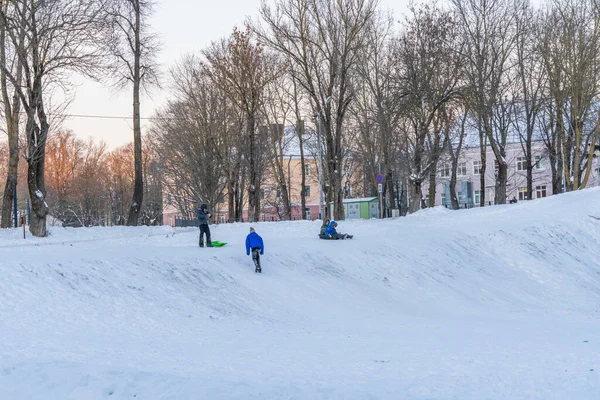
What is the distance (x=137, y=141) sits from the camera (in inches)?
1210

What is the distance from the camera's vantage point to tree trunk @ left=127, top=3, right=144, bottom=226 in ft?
101

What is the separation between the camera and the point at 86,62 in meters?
26.4

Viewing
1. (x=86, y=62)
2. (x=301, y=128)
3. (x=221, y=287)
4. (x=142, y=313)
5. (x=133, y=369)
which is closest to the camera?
(x=133, y=369)

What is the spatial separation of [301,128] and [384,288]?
28.8 m

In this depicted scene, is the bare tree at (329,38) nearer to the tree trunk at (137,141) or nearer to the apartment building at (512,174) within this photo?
the tree trunk at (137,141)

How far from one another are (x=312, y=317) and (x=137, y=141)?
59.7 feet

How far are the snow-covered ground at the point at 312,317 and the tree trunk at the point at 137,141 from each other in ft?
9.55

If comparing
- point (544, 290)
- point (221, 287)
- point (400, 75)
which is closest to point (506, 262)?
point (544, 290)

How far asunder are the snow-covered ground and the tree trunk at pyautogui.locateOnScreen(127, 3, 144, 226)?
2.91m

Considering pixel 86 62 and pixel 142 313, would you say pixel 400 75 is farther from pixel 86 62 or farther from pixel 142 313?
pixel 142 313

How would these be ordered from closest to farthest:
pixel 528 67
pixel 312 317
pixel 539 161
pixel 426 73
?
pixel 312 317 → pixel 426 73 → pixel 528 67 → pixel 539 161

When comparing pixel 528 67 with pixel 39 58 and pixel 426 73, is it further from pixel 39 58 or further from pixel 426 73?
pixel 39 58

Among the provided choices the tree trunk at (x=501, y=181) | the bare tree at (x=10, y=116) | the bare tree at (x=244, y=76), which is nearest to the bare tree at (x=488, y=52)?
the tree trunk at (x=501, y=181)

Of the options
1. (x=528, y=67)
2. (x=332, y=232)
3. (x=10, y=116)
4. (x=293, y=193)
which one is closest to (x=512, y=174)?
(x=528, y=67)
